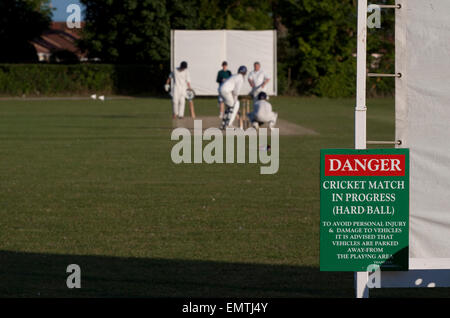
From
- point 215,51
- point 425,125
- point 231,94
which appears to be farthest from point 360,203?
point 215,51

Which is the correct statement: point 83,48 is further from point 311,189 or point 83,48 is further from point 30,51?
point 311,189

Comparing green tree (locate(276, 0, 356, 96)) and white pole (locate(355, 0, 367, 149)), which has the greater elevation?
green tree (locate(276, 0, 356, 96))

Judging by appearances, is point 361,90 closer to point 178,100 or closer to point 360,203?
point 360,203

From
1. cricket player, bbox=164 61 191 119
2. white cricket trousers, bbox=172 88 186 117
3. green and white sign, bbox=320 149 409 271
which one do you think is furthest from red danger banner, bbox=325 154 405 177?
white cricket trousers, bbox=172 88 186 117

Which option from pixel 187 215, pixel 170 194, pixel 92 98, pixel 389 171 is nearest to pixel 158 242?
pixel 187 215

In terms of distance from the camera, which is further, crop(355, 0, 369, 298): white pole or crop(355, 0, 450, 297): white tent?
crop(355, 0, 450, 297): white tent

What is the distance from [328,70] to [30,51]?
2547 centimetres

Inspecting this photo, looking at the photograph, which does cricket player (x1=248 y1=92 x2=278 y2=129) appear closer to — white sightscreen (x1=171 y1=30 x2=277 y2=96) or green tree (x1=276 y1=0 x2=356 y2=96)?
white sightscreen (x1=171 y1=30 x2=277 y2=96)

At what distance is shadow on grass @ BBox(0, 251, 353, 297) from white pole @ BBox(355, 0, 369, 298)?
2.13 metres

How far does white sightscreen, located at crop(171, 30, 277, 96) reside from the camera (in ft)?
→ 193

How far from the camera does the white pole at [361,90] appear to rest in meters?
5.77

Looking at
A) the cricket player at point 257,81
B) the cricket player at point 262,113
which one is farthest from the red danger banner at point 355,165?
the cricket player at point 257,81

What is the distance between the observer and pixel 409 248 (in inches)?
245

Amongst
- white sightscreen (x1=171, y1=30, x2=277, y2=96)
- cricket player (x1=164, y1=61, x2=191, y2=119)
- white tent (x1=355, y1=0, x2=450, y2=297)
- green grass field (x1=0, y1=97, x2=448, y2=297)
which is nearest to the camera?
white tent (x1=355, y1=0, x2=450, y2=297)
